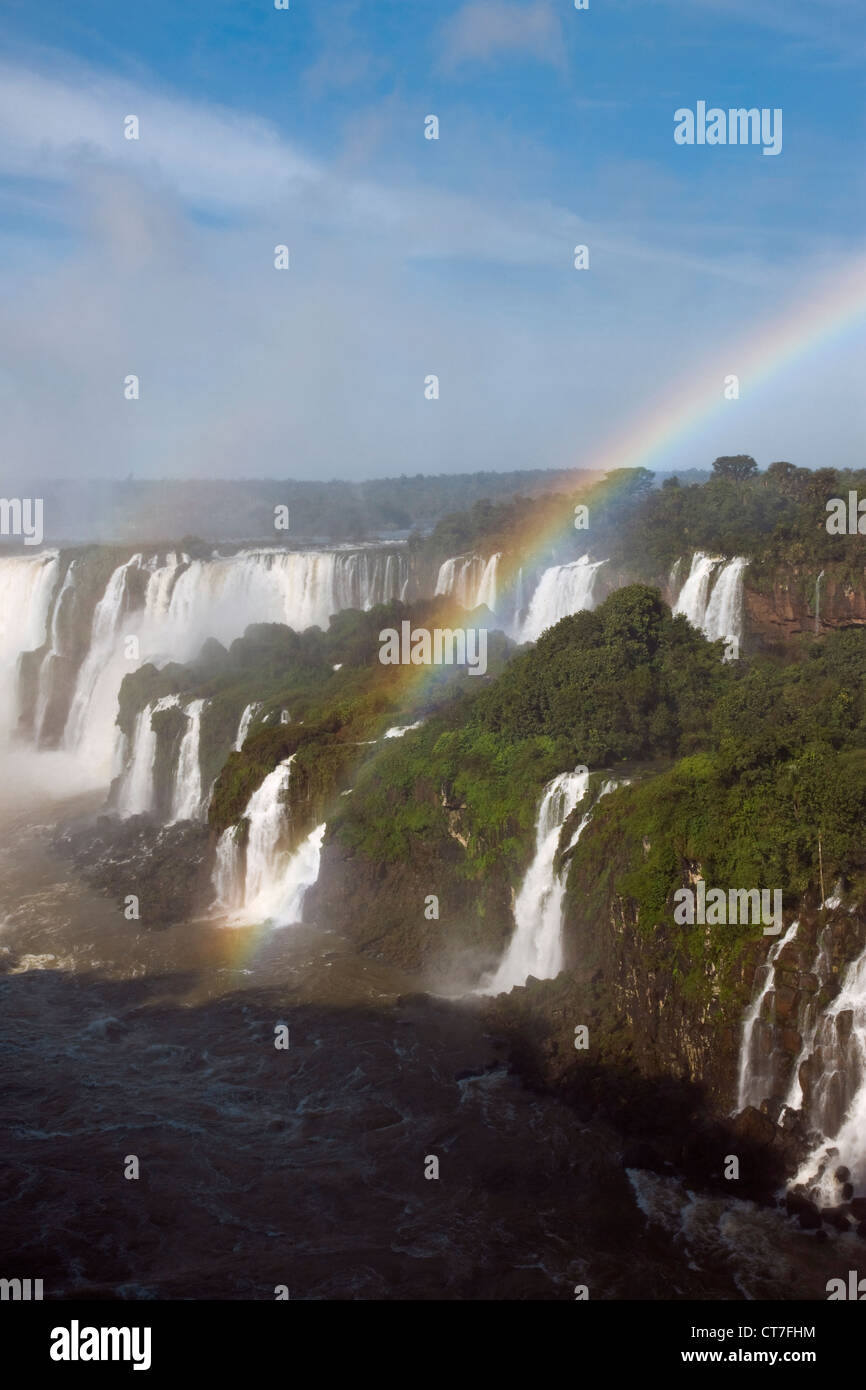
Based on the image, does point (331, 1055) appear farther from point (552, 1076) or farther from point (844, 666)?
point (844, 666)

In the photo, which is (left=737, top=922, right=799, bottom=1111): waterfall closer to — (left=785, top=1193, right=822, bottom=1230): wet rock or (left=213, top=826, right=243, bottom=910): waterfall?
(left=785, top=1193, right=822, bottom=1230): wet rock

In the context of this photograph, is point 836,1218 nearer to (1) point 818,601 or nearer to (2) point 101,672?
(1) point 818,601

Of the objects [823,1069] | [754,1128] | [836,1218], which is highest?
[823,1069]

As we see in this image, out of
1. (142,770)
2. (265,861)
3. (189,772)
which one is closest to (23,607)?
(142,770)

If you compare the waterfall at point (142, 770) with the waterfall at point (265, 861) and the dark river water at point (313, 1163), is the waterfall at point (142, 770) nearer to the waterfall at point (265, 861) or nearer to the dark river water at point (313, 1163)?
the waterfall at point (265, 861)

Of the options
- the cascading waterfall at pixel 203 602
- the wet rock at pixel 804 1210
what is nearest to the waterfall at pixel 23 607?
the cascading waterfall at pixel 203 602
